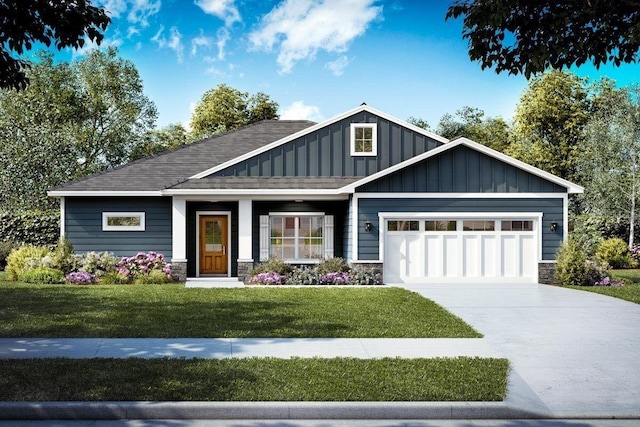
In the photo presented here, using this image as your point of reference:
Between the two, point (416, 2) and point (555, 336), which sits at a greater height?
point (416, 2)

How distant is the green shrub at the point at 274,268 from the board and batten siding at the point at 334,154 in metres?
3.18

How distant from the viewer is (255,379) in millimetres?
7273

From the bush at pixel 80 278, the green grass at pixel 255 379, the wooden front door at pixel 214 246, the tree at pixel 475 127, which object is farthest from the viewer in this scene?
the tree at pixel 475 127

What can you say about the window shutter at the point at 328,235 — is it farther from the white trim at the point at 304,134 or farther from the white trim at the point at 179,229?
the white trim at the point at 179,229

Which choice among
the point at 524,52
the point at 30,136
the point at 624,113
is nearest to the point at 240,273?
the point at 524,52

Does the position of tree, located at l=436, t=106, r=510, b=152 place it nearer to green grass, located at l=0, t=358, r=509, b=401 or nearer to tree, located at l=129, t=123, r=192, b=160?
tree, located at l=129, t=123, r=192, b=160

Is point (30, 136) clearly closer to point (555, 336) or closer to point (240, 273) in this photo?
point (240, 273)

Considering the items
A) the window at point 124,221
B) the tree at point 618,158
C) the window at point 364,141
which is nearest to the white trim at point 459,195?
the window at point 364,141

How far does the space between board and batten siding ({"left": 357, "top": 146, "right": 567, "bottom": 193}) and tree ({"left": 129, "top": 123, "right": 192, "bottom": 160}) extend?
23.5 m

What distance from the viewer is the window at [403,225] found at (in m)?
19.3

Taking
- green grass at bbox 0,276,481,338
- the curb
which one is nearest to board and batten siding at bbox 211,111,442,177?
green grass at bbox 0,276,481,338

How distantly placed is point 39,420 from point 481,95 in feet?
148

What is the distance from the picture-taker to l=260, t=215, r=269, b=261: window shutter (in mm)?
20656

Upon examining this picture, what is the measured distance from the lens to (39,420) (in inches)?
244
